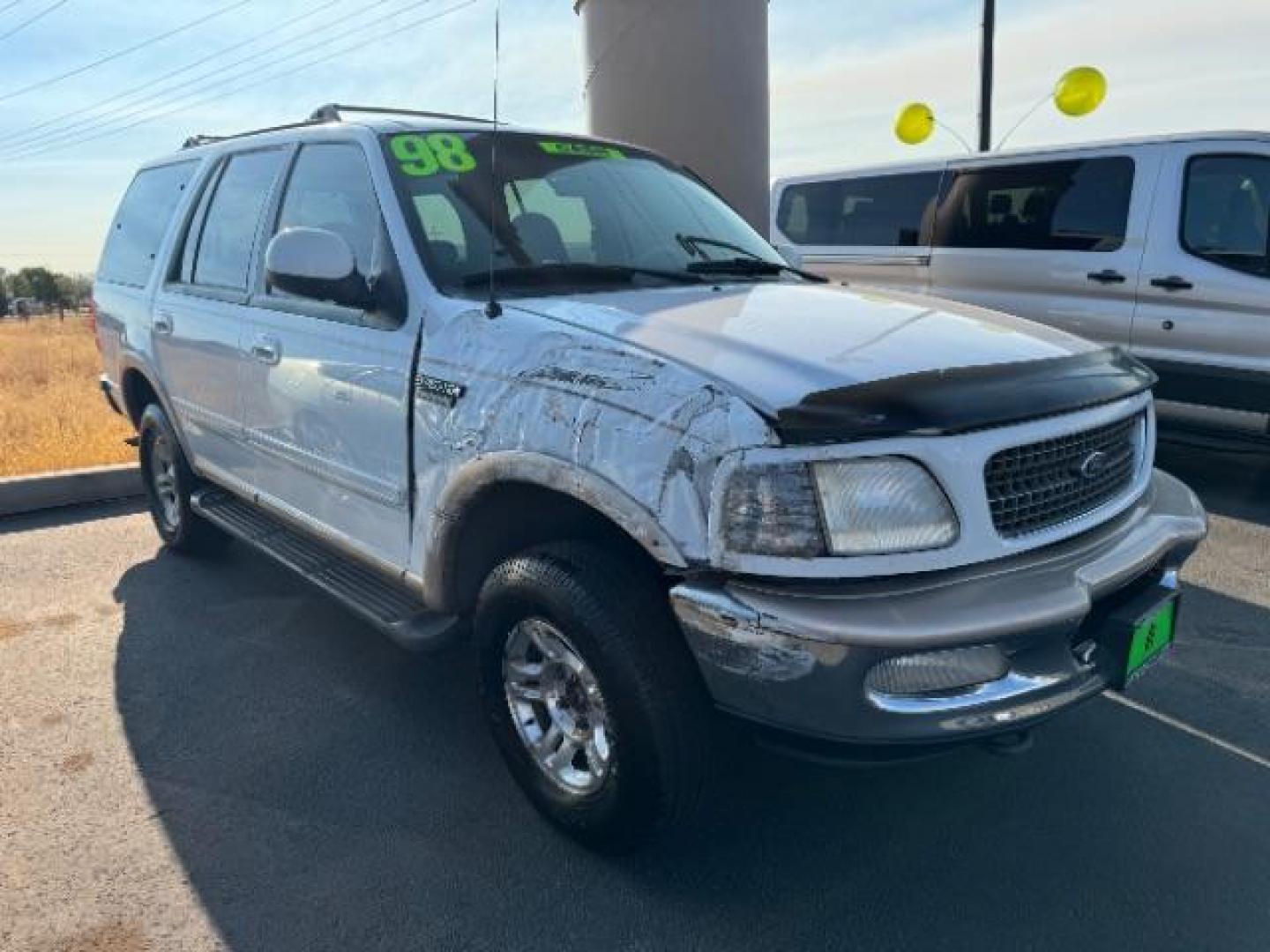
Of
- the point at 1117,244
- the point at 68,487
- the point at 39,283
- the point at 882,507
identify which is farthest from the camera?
the point at 39,283

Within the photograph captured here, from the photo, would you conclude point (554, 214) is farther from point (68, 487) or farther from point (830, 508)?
point (68, 487)

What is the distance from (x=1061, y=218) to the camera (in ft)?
21.0

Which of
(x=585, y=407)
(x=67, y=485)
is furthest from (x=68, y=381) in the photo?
(x=585, y=407)

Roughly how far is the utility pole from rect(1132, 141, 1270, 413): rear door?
759 centimetres

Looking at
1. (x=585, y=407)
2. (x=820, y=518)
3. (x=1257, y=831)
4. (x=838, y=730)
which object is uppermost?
(x=585, y=407)

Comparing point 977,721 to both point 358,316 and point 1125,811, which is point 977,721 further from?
point 358,316

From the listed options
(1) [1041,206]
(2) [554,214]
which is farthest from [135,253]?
(1) [1041,206]

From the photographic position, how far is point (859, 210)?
772cm

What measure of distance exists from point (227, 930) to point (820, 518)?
5.41ft

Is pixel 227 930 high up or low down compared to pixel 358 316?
down

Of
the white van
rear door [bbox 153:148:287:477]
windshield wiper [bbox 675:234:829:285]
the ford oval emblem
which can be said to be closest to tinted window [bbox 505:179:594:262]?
windshield wiper [bbox 675:234:829:285]

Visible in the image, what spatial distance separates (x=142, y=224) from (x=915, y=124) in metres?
8.23

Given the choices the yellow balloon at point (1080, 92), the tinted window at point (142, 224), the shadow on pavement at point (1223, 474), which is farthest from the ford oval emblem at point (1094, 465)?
the yellow balloon at point (1080, 92)

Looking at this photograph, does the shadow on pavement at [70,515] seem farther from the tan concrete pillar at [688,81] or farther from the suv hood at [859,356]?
the tan concrete pillar at [688,81]
